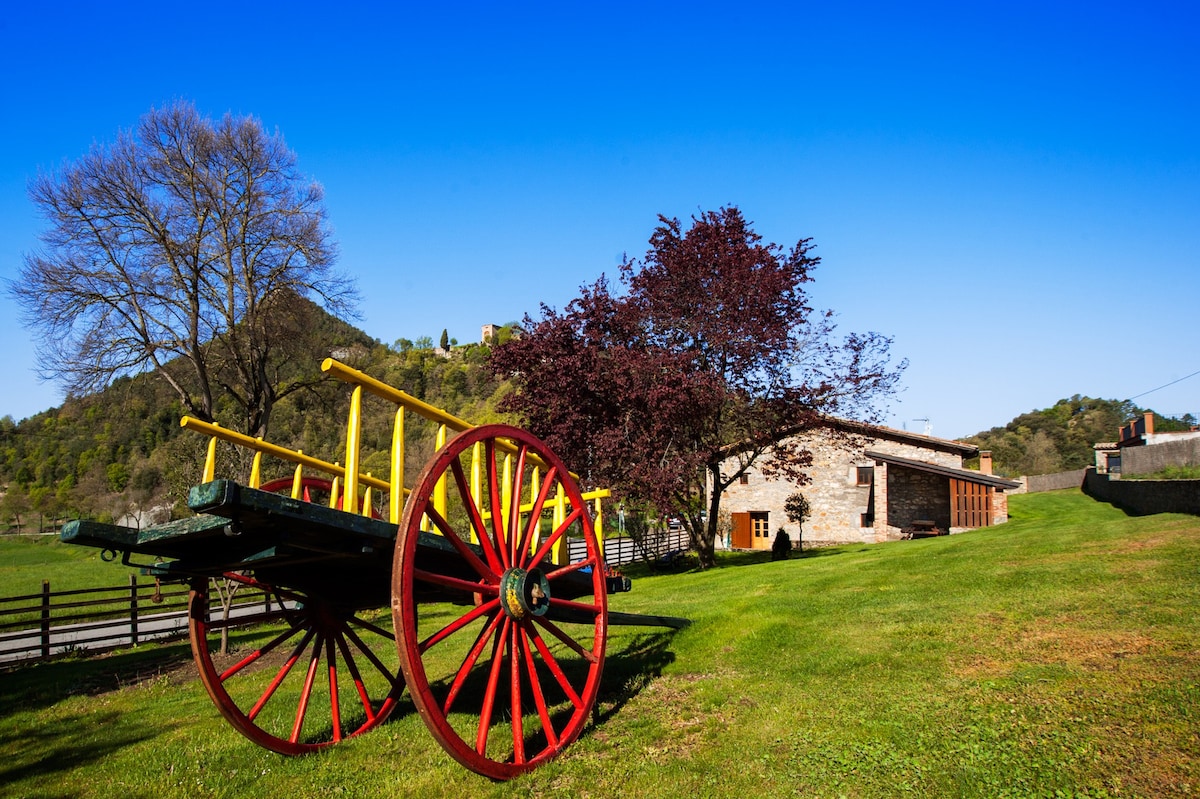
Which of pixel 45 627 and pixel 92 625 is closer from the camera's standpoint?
pixel 45 627

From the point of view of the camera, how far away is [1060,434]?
77.0 m

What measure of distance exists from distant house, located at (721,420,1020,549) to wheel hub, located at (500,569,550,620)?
24316 millimetres

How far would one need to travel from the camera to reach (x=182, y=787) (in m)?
5.13

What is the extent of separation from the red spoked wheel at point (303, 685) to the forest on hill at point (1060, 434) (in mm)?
65280

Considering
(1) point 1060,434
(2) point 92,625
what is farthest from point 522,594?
(1) point 1060,434

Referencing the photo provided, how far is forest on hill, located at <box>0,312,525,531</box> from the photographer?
18.8m

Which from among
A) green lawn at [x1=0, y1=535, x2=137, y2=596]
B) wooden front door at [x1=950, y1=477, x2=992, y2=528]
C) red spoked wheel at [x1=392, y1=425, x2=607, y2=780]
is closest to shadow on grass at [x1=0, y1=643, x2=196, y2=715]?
red spoked wheel at [x1=392, y1=425, x2=607, y2=780]

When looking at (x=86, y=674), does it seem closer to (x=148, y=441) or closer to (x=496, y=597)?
Answer: (x=496, y=597)

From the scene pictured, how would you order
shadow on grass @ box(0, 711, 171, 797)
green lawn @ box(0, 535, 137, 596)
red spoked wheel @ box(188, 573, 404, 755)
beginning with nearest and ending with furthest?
red spoked wheel @ box(188, 573, 404, 755) → shadow on grass @ box(0, 711, 171, 797) → green lawn @ box(0, 535, 137, 596)

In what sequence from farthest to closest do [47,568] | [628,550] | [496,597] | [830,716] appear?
[47,568], [628,550], [830,716], [496,597]

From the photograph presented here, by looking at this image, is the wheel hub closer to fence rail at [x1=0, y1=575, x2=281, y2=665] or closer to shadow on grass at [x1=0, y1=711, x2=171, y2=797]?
shadow on grass at [x1=0, y1=711, x2=171, y2=797]

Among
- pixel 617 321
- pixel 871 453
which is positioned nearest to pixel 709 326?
pixel 617 321

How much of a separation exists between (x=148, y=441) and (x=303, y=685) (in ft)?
163

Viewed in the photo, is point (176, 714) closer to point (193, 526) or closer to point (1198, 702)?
point (193, 526)
